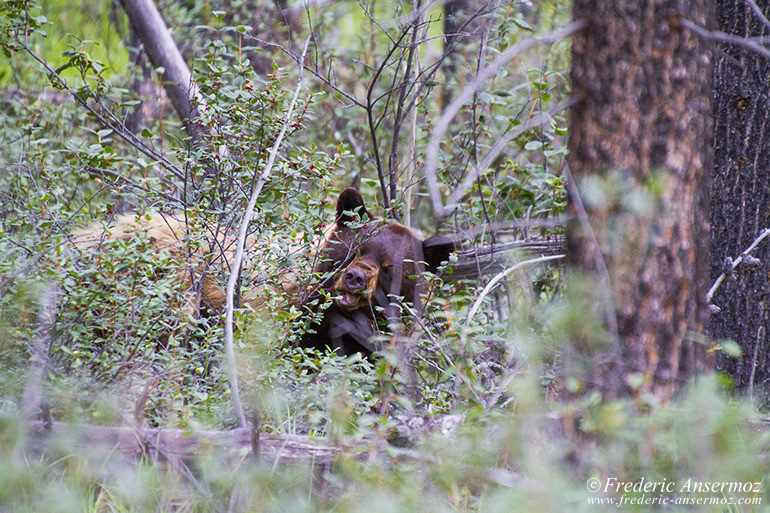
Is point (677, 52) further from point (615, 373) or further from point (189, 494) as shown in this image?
point (189, 494)

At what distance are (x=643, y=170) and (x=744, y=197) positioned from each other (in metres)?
1.88

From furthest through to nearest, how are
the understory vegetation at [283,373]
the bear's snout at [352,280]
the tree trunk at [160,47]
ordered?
the tree trunk at [160,47]
the bear's snout at [352,280]
the understory vegetation at [283,373]

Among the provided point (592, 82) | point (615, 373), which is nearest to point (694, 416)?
point (615, 373)

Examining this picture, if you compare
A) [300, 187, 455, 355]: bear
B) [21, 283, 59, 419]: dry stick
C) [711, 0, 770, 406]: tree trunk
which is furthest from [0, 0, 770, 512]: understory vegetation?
[711, 0, 770, 406]: tree trunk

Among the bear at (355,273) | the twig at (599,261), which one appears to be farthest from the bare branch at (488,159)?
the bear at (355,273)

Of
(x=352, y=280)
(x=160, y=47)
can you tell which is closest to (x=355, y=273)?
(x=352, y=280)

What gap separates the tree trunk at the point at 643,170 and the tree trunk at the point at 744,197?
165cm

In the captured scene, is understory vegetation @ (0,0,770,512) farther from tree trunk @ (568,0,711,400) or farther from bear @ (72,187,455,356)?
bear @ (72,187,455,356)

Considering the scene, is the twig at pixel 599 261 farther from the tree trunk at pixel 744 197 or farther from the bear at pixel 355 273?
the bear at pixel 355 273

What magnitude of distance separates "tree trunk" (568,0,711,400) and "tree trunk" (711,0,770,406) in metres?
1.65

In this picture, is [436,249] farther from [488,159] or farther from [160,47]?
[488,159]

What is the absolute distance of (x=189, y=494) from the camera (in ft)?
7.13

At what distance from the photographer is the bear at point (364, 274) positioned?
4.51 meters

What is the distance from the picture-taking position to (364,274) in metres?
4.49
